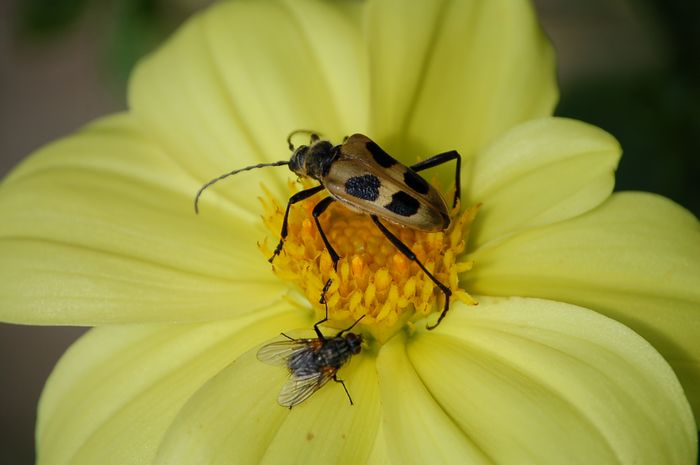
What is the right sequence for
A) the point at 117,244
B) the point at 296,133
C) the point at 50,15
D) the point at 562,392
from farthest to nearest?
the point at 50,15
the point at 296,133
the point at 117,244
the point at 562,392

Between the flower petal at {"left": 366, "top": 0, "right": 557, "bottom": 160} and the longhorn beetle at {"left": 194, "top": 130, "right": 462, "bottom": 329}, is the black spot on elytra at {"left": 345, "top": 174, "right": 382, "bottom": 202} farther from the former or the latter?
the flower petal at {"left": 366, "top": 0, "right": 557, "bottom": 160}

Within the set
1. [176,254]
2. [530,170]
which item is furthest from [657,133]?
[176,254]

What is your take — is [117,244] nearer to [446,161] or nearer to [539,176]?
[446,161]

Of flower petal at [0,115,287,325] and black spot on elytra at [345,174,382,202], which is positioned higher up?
flower petal at [0,115,287,325]

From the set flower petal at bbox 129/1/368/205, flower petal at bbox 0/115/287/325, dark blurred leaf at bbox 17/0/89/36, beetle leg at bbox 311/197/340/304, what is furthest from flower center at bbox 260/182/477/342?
dark blurred leaf at bbox 17/0/89/36

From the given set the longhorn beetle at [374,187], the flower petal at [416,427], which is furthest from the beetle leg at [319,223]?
the flower petal at [416,427]

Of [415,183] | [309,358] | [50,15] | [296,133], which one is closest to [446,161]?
[415,183]

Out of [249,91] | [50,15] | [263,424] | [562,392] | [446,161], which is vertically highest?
[50,15]
